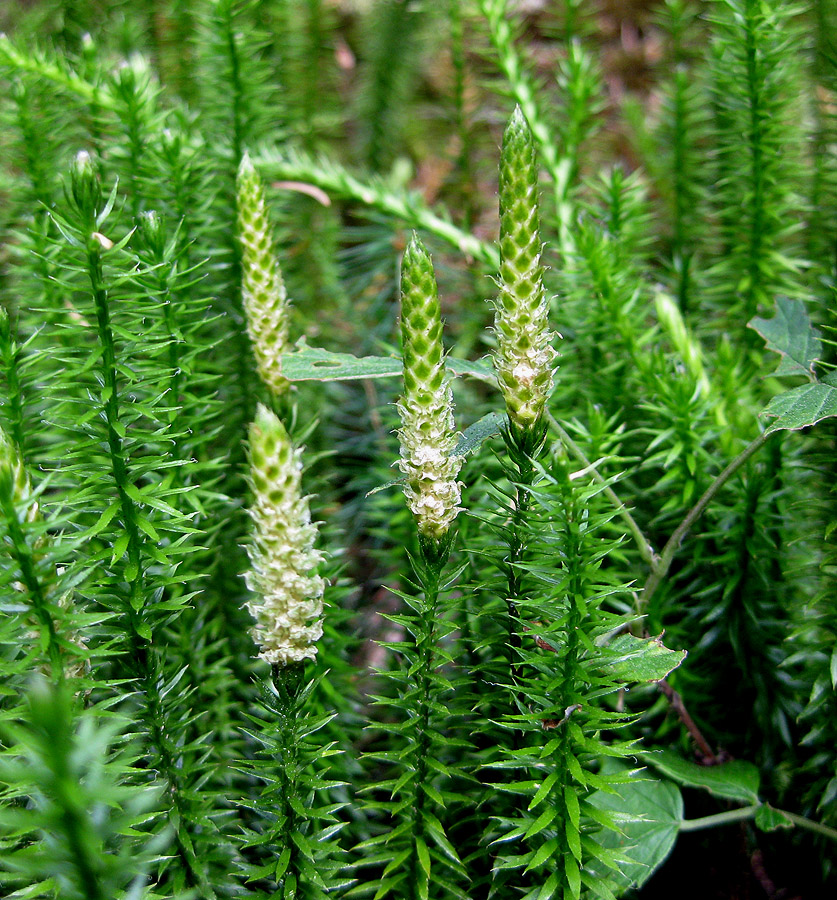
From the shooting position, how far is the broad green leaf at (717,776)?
1233mm

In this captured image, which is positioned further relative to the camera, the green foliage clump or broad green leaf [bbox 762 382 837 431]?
broad green leaf [bbox 762 382 837 431]

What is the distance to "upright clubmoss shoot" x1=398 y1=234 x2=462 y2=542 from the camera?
3.31ft

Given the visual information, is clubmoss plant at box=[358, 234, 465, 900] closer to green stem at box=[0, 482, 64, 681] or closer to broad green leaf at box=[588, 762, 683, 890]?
broad green leaf at box=[588, 762, 683, 890]

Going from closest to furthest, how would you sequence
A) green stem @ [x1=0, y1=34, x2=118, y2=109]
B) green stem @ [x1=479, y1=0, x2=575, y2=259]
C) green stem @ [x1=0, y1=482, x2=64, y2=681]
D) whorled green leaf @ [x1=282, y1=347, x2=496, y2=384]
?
green stem @ [x1=0, y1=482, x2=64, y2=681] → whorled green leaf @ [x1=282, y1=347, x2=496, y2=384] → green stem @ [x1=0, y1=34, x2=118, y2=109] → green stem @ [x1=479, y1=0, x2=575, y2=259]

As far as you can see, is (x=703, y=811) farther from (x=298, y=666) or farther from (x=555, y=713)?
(x=298, y=666)

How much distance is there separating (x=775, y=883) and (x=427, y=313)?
3.92 feet

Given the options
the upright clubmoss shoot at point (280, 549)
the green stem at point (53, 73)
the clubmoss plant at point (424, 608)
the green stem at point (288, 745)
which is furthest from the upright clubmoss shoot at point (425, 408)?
the green stem at point (53, 73)

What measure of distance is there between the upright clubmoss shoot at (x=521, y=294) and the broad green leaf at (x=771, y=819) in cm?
72

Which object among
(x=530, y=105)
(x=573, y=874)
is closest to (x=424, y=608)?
(x=573, y=874)

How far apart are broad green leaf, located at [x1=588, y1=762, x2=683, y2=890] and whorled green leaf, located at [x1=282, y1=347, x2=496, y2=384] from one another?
67cm

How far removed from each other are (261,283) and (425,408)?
0.48 m

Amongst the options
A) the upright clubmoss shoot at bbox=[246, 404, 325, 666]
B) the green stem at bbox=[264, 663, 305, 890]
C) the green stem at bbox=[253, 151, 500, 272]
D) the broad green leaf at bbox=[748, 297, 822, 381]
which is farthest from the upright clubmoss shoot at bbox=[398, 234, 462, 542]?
the green stem at bbox=[253, 151, 500, 272]

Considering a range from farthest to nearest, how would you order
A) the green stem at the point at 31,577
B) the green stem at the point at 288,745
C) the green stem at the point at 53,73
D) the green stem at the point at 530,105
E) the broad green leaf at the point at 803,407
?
1. the green stem at the point at 530,105
2. the green stem at the point at 53,73
3. the broad green leaf at the point at 803,407
4. the green stem at the point at 288,745
5. the green stem at the point at 31,577

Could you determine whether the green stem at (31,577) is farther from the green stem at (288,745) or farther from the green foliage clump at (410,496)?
the green stem at (288,745)
